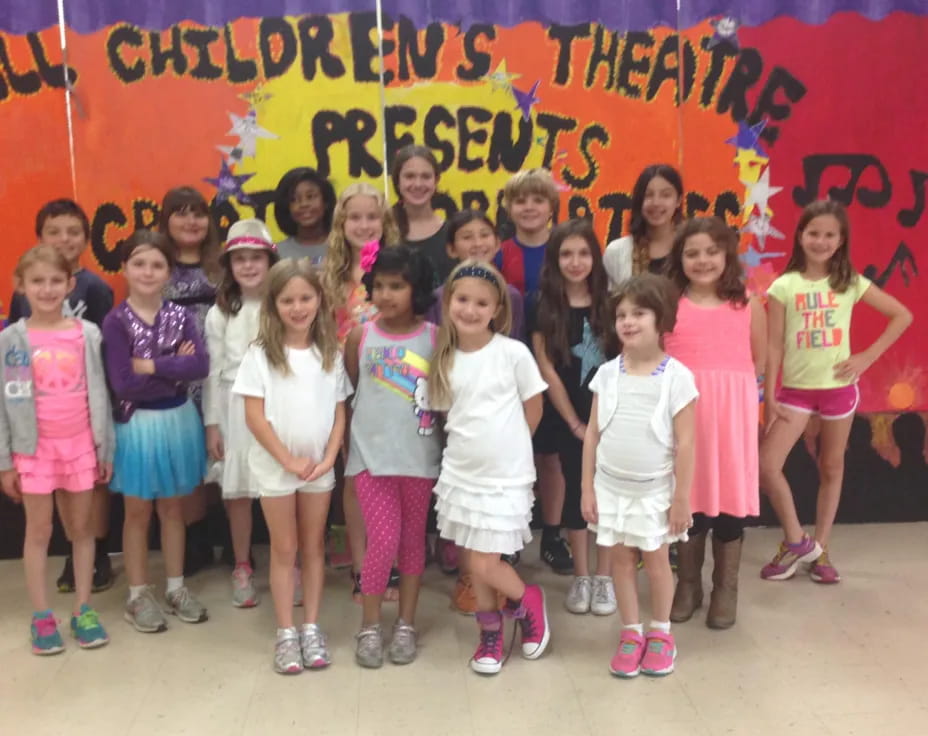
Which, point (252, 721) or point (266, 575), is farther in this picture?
point (266, 575)

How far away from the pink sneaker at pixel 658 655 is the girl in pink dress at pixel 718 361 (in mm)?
390

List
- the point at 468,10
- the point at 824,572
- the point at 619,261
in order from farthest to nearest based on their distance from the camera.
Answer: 1. the point at 468,10
2. the point at 824,572
3. the point at 619,261

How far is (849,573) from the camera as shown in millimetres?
3117

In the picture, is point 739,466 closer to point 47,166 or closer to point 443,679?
point 443,679

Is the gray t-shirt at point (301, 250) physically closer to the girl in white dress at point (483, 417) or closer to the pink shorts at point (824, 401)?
the girl in white dress at point (483, 417)

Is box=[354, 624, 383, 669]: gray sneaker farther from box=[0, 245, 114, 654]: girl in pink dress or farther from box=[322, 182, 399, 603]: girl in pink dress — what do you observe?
box=[0, 245, 114, 654]: girl in pink dress

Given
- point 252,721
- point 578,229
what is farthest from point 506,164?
point 252,721

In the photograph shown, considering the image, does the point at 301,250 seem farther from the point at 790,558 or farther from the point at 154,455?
the point at 790,558

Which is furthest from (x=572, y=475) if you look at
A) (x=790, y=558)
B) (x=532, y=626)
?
(x=790, y=558)

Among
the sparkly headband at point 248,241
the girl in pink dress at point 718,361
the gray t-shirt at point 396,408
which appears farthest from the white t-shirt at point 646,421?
the sparkly headband at point 248,241

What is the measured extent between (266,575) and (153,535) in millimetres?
652

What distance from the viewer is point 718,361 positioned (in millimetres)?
2531

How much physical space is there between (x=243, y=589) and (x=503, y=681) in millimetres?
1061

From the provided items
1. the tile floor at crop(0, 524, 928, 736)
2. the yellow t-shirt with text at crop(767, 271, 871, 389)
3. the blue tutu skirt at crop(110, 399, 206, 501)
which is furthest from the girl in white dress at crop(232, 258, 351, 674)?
the yellow t-shirt with text at crop(767, 271, 871, 389)
